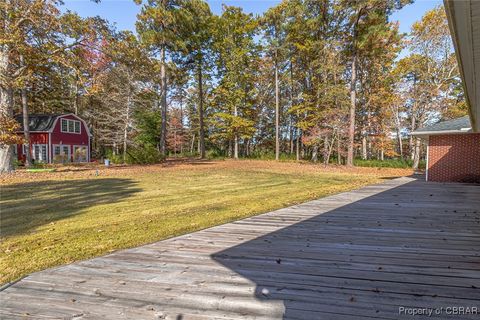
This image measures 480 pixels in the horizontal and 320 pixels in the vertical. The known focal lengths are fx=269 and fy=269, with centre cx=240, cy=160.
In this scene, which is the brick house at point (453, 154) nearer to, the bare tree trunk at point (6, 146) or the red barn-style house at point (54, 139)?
the bare tree trunk at point (6, 146)

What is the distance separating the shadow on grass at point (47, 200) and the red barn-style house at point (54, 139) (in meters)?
13.9

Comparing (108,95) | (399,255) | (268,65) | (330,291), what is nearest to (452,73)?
(268,65)

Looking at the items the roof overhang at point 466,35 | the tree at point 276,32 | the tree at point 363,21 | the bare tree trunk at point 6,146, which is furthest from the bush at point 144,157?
the roof overhang at point 466,35

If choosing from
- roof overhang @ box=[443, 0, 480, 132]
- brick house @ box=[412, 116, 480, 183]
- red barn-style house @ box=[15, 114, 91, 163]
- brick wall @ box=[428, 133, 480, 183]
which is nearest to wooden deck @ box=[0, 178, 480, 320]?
roof overhang @ box=[443, 0, 480, 132]

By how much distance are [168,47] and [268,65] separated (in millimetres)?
10938

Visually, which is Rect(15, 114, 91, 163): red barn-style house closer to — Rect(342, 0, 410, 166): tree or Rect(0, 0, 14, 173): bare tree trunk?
Rect(0, 0, 14, 173): bare tree trunk

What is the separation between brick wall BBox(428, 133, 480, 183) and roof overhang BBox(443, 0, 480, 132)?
26.6 ft

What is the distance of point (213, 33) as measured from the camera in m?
26.0

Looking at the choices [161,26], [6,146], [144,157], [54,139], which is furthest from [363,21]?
[54,139]

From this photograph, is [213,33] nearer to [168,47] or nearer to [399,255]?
[168,47]

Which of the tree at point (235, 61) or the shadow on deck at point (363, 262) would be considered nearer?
the shadow on deck at point (363, 262)

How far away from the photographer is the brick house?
10.4 m

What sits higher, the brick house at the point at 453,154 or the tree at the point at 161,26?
the tree at the point at 161,26

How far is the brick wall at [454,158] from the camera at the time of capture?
10.4m
